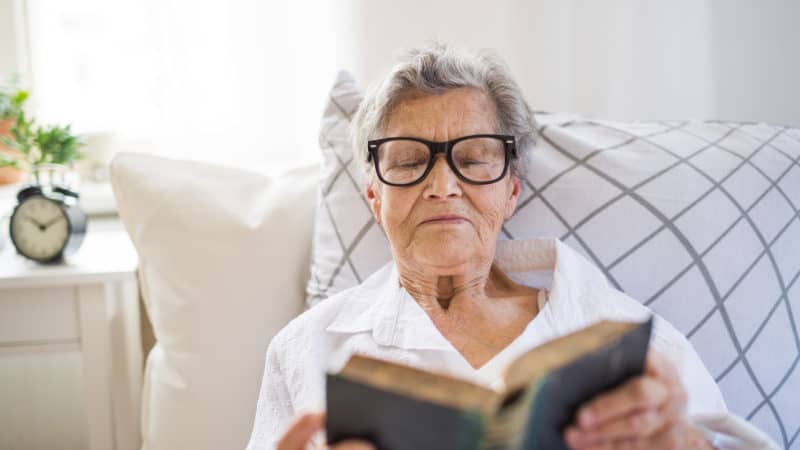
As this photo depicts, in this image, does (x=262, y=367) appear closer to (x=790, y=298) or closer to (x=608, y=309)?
(x=608, y=309)

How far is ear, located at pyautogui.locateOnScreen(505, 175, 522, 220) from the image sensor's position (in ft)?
3.94

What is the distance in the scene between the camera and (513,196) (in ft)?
4.00

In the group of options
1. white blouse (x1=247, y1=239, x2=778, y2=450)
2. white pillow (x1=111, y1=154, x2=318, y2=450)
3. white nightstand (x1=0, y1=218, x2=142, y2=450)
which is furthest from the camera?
white nightstand (x1=0, y1=218, x2=142, y2=450)

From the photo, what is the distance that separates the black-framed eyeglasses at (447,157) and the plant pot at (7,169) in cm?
124

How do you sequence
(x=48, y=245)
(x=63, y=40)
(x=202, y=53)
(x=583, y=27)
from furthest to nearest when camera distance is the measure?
(x=63, y=40)
(x=202, y=53)
(x=583, y=27)
(x=48, y=245)

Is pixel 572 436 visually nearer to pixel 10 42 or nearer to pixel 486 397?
pixel 486 397

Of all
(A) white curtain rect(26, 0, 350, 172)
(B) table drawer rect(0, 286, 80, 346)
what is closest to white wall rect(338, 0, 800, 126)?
(A) white curtain rect(26, 0, 350, 172)

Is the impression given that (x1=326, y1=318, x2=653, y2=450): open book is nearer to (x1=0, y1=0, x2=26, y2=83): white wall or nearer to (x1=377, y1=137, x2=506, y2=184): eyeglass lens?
(x1=377, y1=137, x2=506, y2=184): eyeglass lens

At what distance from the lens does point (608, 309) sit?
107 cm

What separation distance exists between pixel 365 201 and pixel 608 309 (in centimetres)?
51

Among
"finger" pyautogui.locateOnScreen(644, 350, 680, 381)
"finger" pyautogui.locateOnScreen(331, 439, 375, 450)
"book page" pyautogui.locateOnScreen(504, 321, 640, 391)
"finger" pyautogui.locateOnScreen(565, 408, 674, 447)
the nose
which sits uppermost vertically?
the nose

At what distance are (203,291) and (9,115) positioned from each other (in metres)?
0.89

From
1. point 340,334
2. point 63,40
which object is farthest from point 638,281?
point 63,40

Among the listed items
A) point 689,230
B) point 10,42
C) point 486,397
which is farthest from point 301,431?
point 10,42
